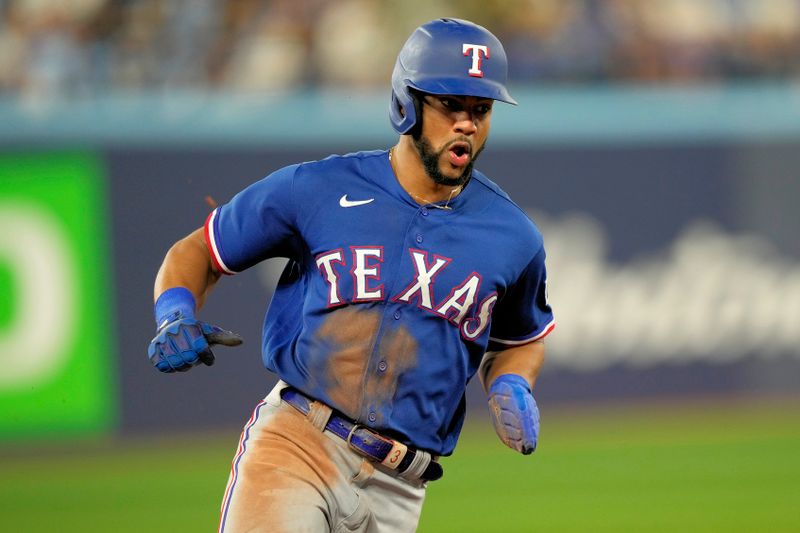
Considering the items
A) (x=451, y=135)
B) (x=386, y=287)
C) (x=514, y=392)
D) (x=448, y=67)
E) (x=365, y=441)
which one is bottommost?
(x=365, y=441)

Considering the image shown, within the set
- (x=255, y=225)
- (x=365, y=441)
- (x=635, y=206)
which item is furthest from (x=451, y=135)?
(x=635, y=206)

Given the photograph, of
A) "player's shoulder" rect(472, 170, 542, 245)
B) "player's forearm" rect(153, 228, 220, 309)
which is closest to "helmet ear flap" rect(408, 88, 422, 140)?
"player's shoulder" rect(472, 170, 542, 245)

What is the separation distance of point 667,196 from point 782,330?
1.90m

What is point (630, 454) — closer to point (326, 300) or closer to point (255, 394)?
point (255, 394)

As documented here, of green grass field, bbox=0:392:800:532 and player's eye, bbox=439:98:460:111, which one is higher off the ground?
player's eye, bbox=439:98:460:111

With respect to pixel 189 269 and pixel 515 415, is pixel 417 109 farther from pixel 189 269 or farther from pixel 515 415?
pixel 515 415

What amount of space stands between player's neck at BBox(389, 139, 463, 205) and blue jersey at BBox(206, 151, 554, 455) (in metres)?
0.03

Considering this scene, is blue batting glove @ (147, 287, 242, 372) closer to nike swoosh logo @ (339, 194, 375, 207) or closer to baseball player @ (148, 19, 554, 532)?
baseball player @ (148, 19, 554, 532)

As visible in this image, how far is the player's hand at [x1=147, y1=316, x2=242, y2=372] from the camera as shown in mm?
4062

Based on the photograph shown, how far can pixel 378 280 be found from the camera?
440cm

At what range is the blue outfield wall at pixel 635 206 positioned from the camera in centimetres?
1313

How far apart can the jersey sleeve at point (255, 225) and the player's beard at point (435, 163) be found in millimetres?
446

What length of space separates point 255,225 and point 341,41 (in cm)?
968

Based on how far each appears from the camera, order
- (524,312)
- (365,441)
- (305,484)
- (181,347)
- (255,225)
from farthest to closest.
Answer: (524,312) → (255,225) → (365,441) → (305,484) → (181,347)
